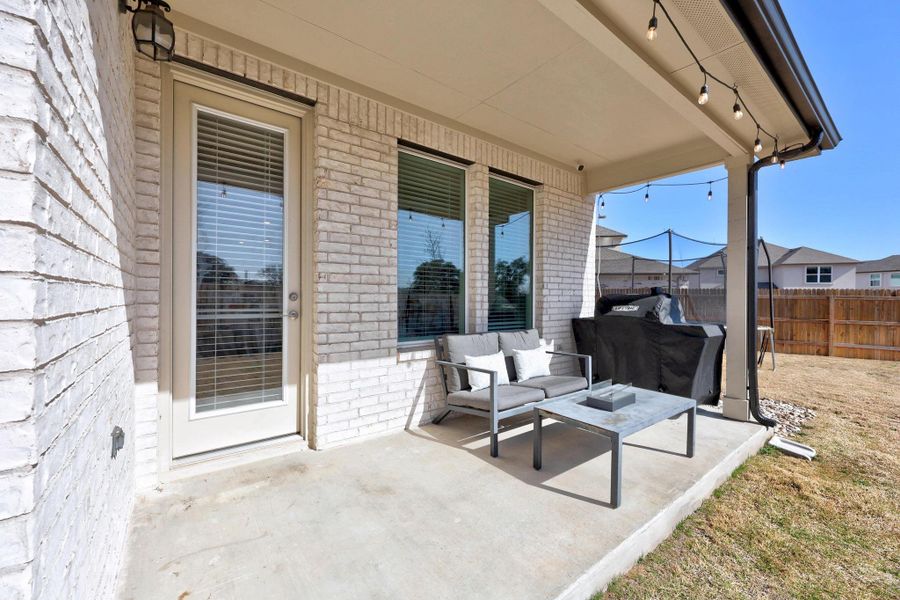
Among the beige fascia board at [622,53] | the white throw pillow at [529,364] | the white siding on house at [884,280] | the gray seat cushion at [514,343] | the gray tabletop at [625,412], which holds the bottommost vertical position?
the gray tabletop at [625,412]

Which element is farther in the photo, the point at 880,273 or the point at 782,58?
the point at 880,273

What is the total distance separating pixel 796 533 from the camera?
84.1 inches

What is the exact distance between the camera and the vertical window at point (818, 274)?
17.3 meters

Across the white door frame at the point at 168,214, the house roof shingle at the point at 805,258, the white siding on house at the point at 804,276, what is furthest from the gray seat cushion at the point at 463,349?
the white siding on house at the point at 804,276

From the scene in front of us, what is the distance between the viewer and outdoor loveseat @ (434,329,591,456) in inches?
118

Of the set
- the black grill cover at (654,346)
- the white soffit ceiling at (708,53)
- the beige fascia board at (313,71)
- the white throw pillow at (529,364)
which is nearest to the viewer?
the white soffit ceiling at (708,53)

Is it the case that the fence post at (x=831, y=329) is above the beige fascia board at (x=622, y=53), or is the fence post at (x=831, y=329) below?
below

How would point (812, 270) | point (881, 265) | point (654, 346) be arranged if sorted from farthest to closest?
point (881, 265), point (812, 270), point (654, 346)

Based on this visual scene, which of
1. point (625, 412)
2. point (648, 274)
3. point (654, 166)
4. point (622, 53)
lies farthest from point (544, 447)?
point (648, 274)

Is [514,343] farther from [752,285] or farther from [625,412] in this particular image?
[752,285]

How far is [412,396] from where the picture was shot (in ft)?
11.5

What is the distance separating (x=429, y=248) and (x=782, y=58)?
9.45 feet

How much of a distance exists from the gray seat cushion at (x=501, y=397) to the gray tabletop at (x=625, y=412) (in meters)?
0.36

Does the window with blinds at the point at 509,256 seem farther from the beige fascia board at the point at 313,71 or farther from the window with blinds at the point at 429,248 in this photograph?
the beige fascia board at the point at 313,71
